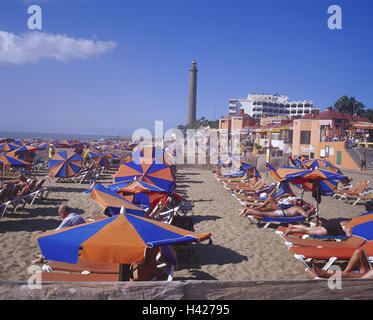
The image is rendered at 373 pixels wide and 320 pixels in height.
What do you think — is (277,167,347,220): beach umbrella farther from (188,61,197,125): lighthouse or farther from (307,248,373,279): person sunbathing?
(188,61,197,125): lighthouse

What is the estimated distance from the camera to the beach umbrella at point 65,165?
1198 cm

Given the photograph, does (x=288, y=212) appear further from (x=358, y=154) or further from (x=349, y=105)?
(x=349, y=105)

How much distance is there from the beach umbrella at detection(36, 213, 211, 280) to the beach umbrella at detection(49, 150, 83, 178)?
9.50 meters

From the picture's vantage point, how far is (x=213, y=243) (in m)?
6.05

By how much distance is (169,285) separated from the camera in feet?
8.71

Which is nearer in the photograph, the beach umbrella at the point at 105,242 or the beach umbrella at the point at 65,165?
the beach umbrella at the point at 105,242

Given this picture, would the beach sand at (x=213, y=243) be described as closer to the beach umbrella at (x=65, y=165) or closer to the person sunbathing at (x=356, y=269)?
the person sunbathing at (x=356, y=269)

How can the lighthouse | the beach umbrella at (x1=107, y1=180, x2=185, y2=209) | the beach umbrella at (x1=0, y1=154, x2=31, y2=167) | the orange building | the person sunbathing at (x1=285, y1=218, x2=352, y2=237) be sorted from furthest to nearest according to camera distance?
the lighthouse → the orange building → the beach umbrella at (x1=0, y1=154, x2=31, y2=167) → the beach umbrella at (x1=107, y1=180, x2=185, y2=209) → the person sunbathing at (x1=285, y1=218, x2=352, y2=237)

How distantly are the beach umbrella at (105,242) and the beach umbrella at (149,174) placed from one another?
4382 millimetres

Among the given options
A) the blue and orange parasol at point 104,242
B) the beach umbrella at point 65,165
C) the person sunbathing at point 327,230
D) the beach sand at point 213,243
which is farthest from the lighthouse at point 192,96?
the blue and orange parasol at point 104,242

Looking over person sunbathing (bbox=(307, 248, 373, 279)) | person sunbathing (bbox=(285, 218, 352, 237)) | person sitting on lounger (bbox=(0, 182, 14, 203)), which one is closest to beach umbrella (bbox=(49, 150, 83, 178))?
person sitting on lounger (bbox=(0, 182, 14, 203))

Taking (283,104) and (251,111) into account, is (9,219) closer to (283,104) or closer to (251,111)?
(251,111)

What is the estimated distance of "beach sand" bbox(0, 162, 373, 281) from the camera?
468 centimetres
